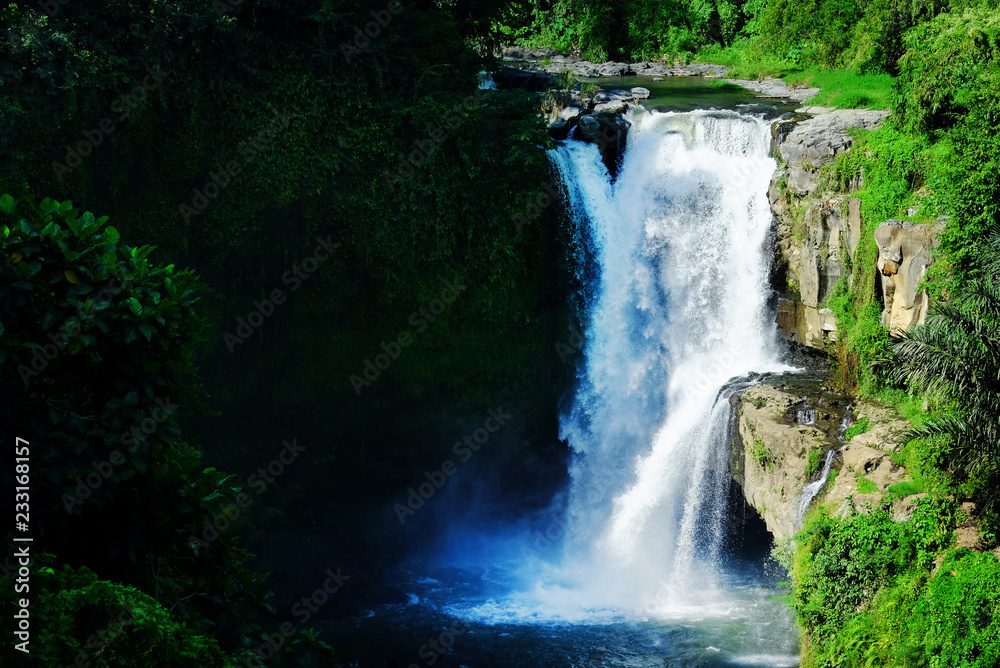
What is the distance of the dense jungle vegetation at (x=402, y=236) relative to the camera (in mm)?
12586

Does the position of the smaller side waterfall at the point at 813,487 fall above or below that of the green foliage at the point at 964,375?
below

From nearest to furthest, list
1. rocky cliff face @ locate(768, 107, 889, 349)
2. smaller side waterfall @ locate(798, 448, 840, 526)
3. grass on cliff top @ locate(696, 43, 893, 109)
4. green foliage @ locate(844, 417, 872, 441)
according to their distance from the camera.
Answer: smaller side waterfall @ locate(798, 448, 840, 526)
green foliage @ locate(844, 417, 872, 441)
rocky cliff face @ locate(768, 107, 889, 349)
grass on cliff top @ locate(696, 43, 893, 109)

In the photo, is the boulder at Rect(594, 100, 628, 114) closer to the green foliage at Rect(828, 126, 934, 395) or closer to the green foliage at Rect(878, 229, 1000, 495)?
the green foliage at Rect(828, 126, 934, 395)

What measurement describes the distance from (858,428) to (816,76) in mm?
12833

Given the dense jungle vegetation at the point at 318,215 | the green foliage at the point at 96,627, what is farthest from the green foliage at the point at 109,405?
the dense jungle vegetation at the point at 318,215

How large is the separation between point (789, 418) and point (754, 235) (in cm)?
482

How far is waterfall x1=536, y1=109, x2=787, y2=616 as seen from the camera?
18.6 meters

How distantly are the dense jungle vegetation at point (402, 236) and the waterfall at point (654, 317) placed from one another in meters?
1.02

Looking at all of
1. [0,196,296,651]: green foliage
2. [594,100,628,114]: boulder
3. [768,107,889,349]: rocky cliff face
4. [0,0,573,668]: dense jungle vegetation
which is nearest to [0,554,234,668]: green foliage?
[0,196,296,651]: green foliage

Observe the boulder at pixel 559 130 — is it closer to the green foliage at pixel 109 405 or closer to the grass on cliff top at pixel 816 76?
the grass on cliff top at pixel 816 76

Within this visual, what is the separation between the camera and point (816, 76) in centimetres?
2419

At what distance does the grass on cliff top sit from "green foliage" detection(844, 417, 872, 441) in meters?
8.36

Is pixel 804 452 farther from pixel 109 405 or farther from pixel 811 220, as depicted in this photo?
pixel 109 405

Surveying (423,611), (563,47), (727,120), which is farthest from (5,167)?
(563,47)
